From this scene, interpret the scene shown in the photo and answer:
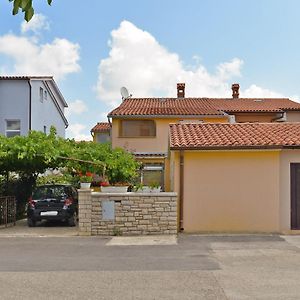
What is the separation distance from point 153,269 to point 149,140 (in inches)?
Answer: 869

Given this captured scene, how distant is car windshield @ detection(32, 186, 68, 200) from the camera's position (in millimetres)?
18078

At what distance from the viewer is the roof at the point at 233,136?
15.6 meters

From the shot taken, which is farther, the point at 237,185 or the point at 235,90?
the point at 235,90

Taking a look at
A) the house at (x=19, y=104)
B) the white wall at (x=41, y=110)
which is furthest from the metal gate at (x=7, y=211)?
the white wall at (x=41, y=110)

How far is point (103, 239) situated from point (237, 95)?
29815 millimetres

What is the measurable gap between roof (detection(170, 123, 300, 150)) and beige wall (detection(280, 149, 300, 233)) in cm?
43

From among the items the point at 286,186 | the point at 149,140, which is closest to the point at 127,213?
the point at 286,186

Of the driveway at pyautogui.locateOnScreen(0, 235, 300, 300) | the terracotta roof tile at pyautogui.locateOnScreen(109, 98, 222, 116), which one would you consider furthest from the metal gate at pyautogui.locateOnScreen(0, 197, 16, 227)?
the terracotta roof tile at pyautogui.locateOnScreen(109, 98, 222, 116)

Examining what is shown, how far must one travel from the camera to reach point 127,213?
50.2 ft

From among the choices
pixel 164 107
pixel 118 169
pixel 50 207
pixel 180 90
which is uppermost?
pixel 180 90

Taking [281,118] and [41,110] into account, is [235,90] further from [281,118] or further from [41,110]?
[41,110]

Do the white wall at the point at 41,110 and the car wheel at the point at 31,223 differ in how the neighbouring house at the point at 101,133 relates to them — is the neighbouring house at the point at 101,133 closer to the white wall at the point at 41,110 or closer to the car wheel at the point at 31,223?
the white wall at the point at 41,110

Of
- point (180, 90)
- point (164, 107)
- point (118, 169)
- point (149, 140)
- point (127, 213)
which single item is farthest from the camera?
point (180, 90)

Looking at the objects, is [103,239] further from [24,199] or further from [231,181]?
[24,199]
